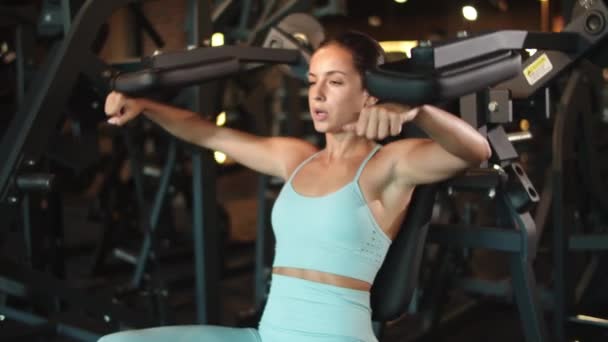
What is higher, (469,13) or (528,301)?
(469,13)

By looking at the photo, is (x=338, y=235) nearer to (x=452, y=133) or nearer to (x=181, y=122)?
(x=452, y=133)

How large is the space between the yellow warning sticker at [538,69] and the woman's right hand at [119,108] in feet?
3.05

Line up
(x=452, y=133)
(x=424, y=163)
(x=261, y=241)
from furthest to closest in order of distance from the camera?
1. (x=261, y=241)
2. (x=424, y=163)
3. (x=452, y=133)

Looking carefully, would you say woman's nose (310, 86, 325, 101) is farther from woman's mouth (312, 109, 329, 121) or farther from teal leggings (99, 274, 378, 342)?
teal leggings (99, 274, 378, 342)

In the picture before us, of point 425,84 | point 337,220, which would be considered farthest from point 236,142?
point 425,84

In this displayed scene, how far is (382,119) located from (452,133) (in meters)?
0.17

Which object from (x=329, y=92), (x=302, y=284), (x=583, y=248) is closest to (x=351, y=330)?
(x=302, y=284)

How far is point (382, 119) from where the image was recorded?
96 centimetres

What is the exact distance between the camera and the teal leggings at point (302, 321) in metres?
1.28

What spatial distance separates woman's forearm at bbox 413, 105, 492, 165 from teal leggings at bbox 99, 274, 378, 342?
377 mm

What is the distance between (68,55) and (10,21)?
734 millimetres

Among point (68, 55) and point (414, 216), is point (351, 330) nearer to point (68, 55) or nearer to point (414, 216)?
point (414, 216)

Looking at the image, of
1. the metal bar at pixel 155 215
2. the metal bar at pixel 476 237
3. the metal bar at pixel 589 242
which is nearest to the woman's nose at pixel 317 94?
the metal bar at pixel 476 237

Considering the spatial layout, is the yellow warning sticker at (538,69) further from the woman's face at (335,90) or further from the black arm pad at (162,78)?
the black arm pad at (162,78)
